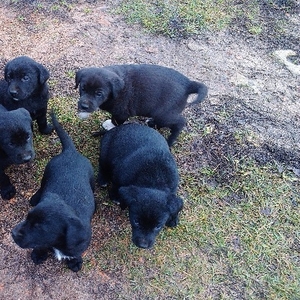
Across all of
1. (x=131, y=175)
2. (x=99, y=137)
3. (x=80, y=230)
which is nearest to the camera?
(x=80, y=230)

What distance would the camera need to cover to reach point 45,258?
418 cm

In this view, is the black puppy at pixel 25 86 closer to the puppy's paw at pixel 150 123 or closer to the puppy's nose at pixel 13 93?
the puppy's nose at pixel 13 93

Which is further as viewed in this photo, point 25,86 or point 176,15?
point 176,15

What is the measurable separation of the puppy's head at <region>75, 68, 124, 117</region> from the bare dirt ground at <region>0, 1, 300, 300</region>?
98cm

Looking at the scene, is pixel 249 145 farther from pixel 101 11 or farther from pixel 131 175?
pixel 101 11

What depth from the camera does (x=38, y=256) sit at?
13.5ft

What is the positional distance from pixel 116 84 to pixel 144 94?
40 centimetres

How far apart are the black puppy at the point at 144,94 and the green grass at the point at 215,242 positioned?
1.73ft

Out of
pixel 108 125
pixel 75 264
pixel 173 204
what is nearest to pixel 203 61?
pixel 108 125

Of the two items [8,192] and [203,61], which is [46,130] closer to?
[8,192]

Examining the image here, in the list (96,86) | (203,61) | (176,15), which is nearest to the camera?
(96,86)

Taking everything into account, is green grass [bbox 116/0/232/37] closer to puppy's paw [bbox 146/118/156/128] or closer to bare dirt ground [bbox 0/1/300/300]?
bare dirt ground [bbox 0/1/300/300]

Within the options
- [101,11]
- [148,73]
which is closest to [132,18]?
[101,11]

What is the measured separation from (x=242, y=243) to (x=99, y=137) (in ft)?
7.32
